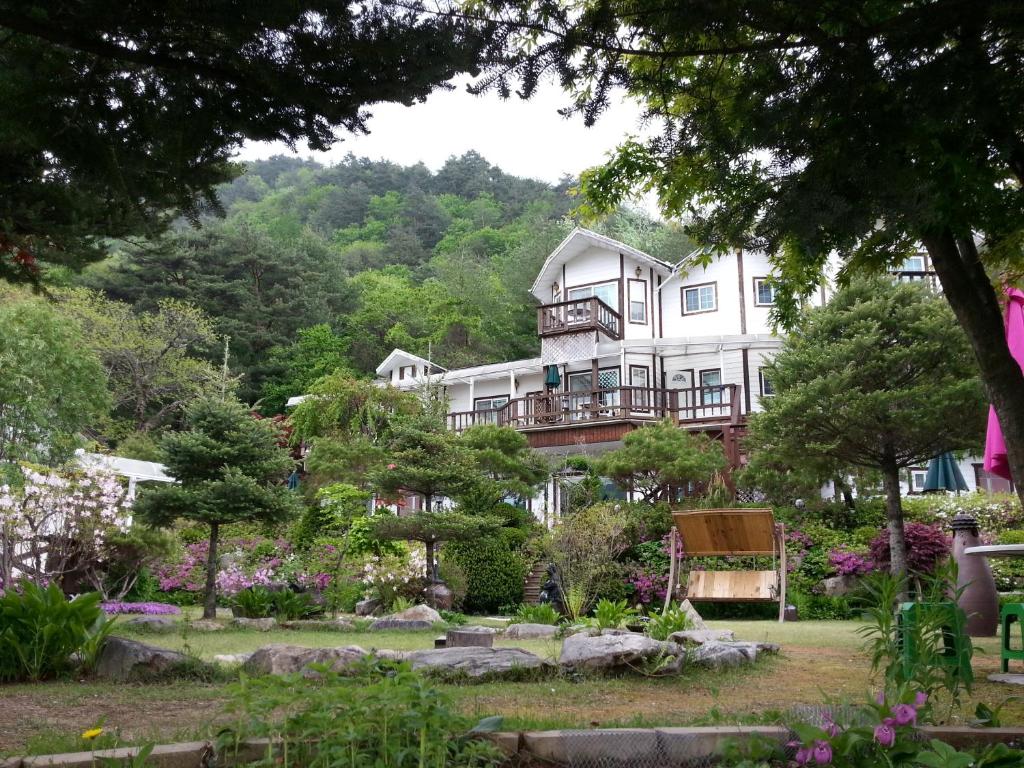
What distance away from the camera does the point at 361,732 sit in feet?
9.31

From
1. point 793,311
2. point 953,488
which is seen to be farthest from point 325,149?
point 953,488

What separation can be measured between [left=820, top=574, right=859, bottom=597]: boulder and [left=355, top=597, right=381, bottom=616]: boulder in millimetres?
7682

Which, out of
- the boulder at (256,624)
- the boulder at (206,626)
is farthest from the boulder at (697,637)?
the boulder at (206,626)

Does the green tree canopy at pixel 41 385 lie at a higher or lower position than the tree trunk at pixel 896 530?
higher

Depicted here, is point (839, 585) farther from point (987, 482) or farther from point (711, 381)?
point (711, 381)

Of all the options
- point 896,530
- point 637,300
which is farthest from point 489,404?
point 896,530

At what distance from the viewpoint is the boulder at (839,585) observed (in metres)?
14.8

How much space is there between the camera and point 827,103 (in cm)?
394

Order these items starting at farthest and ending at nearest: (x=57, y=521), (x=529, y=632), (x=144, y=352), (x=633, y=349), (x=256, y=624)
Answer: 1. (x=144, y=352)
2. (x=633, y=349)
3. (x=57, y=521)
4. (x=256, y=624)
5. (x=529, y=632)

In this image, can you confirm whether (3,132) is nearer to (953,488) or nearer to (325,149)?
(325,149)

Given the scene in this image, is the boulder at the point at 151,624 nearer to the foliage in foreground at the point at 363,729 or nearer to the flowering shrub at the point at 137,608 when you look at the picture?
the flowering shrub at the point at 137,608

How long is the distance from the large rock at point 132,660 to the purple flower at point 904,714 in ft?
13.9

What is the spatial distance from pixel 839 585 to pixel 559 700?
11.9 meters

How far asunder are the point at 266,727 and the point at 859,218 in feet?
11.6
